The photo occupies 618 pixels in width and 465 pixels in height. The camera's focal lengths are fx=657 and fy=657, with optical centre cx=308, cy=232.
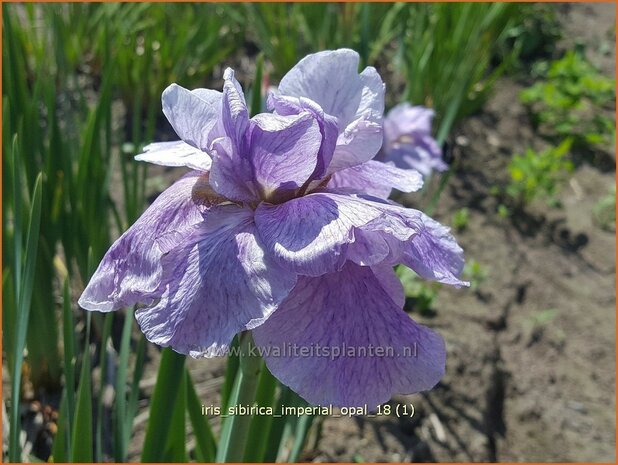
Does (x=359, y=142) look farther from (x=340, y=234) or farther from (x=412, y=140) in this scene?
(x=412, y=140)

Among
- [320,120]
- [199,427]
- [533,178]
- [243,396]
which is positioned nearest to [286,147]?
[320,120]

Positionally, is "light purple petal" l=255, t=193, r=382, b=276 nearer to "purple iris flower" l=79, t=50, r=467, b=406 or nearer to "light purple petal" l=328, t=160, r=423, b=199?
"purple iris flower" l=79, t=50, r=467, b=406

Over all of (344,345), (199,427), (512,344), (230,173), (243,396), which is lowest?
(512,344)

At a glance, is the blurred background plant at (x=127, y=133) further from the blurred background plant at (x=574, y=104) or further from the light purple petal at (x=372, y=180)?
the light purple petal at (x=372, y=180)

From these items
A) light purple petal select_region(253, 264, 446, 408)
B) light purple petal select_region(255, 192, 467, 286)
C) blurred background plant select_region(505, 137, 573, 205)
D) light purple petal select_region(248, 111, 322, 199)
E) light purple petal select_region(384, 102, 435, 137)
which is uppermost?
light purple petal select_region(248, 111, 322, 199)

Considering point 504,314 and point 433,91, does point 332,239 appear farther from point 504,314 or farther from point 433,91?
point 433,91

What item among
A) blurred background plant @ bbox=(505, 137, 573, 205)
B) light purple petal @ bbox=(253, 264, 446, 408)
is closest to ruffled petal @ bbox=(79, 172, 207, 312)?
light purple petal @ bbox=(253, 264, 446, 408)
